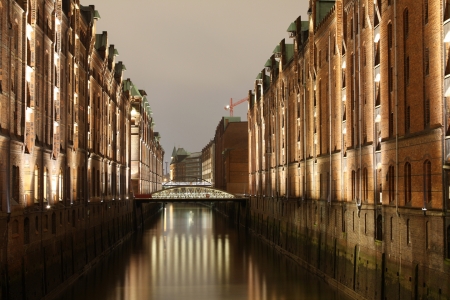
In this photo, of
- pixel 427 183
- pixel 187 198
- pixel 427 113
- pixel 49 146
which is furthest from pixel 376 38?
pixel 187 198

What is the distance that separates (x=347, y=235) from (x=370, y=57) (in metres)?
9.27

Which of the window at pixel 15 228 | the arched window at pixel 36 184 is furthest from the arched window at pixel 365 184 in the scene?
the window at pixel 15 228

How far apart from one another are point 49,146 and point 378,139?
16.6m

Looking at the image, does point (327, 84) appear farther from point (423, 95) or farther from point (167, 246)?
point (167, 246)

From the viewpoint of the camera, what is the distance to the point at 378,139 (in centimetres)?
2911

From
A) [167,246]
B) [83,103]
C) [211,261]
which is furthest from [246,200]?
[83,103]

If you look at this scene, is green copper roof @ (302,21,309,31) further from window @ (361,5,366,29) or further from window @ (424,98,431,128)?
window @ (424,98,431,128)

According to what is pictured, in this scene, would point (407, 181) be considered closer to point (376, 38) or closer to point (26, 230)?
point (376, 38)

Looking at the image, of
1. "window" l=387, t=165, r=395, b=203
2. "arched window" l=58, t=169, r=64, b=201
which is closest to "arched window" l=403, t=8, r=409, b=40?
"window" l=387, t=165, r=395, b=203

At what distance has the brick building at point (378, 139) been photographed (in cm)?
2152

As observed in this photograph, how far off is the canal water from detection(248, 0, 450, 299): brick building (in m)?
3.04

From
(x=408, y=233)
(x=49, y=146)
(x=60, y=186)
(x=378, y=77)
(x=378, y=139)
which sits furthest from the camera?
(x=60, y=186)

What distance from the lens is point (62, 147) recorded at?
37.2 meters

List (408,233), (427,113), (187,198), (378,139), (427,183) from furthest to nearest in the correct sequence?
1. (187,198)
2. (378,139)
3. (408,233)
4. (427,113)
5. (427,183)
